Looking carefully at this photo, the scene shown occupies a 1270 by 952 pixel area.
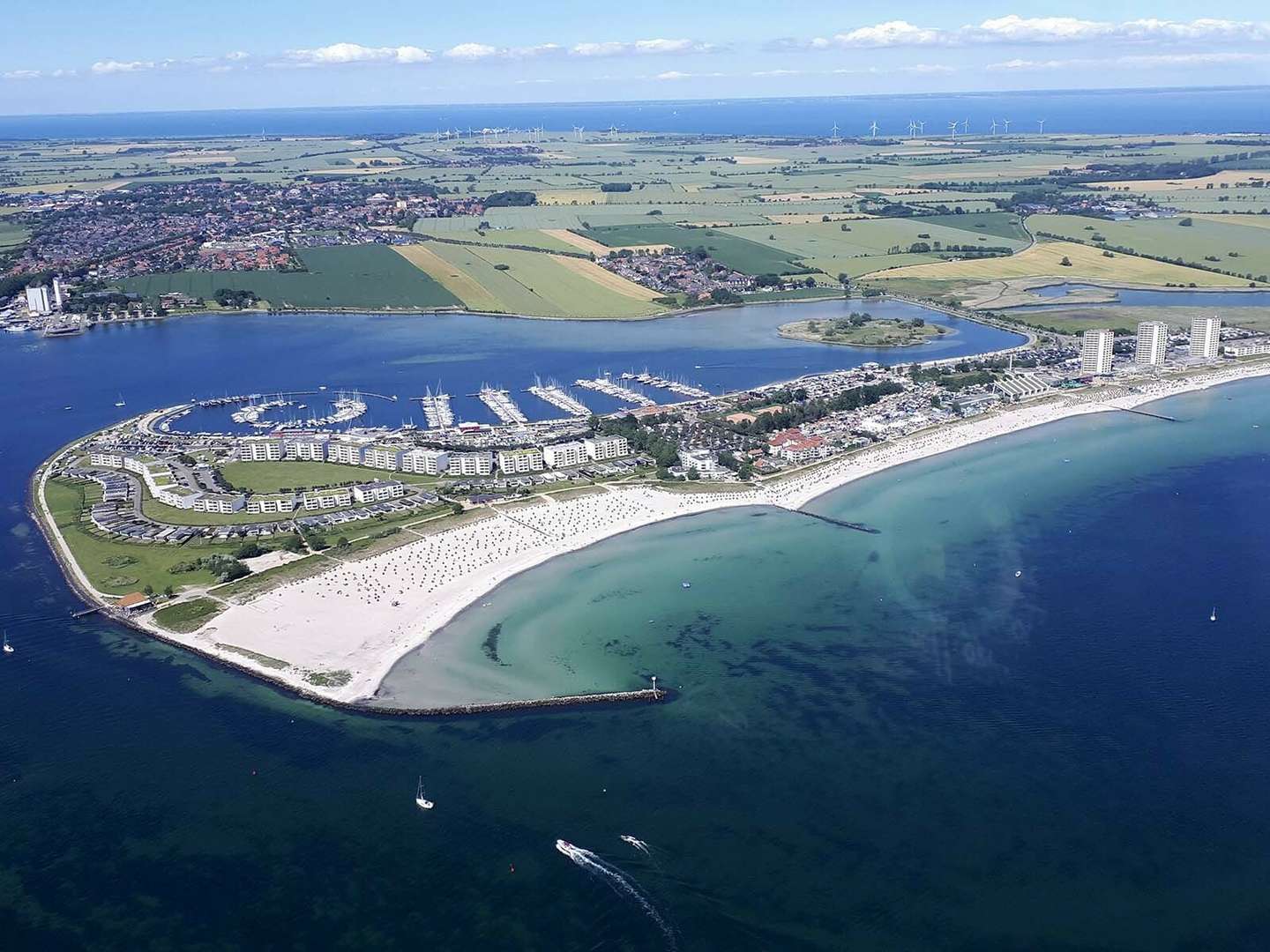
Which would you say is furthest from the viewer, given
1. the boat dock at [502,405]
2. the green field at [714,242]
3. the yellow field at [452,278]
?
the green field at [714,242]

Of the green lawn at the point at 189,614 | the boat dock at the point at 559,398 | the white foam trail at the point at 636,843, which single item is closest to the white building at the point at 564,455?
the boat dock at the point at 559,398

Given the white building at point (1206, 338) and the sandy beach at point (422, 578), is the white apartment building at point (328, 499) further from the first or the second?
the white building at point (1206, 338)

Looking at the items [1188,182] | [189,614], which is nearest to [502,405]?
[189,614]

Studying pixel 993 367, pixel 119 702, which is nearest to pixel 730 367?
pixel 993 367

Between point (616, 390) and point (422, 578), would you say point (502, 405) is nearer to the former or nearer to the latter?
point (616, 390)

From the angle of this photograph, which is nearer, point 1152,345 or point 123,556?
point 123,556

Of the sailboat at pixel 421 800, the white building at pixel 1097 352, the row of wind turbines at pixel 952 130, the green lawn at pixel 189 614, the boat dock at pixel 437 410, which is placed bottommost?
the sailboat at pixel 421 800

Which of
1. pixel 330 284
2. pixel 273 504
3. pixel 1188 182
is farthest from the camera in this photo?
pixel 1188 182
